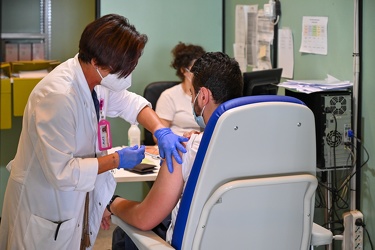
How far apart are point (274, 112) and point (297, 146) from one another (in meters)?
0.15

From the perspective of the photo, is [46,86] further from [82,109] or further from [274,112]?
[274,112]

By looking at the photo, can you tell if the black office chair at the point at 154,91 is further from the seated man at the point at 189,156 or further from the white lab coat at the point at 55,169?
the seated man at the point at 189,156

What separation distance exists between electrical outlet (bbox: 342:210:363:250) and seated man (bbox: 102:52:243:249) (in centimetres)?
104

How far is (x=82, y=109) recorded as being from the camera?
77.0 inches

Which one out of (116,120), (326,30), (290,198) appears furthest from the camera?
(116,120)

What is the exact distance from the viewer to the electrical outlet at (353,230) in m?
2.63

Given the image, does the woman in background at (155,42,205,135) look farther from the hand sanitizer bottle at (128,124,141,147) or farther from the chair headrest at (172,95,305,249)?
the chair headrest at (172,95,305,249)

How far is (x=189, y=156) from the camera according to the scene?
1812mm

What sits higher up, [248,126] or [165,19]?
[165,19]

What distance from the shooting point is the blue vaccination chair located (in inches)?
64.2

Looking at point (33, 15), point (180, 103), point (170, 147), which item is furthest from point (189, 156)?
point (33, 15)

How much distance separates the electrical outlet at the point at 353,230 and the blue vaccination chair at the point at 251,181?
0.90 metres

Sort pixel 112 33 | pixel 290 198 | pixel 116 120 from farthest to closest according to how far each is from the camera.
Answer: pixel 116 120 < pixel 112 33 < pixel 290 198

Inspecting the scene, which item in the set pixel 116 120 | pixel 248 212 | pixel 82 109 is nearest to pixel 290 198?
pixel 248 212
